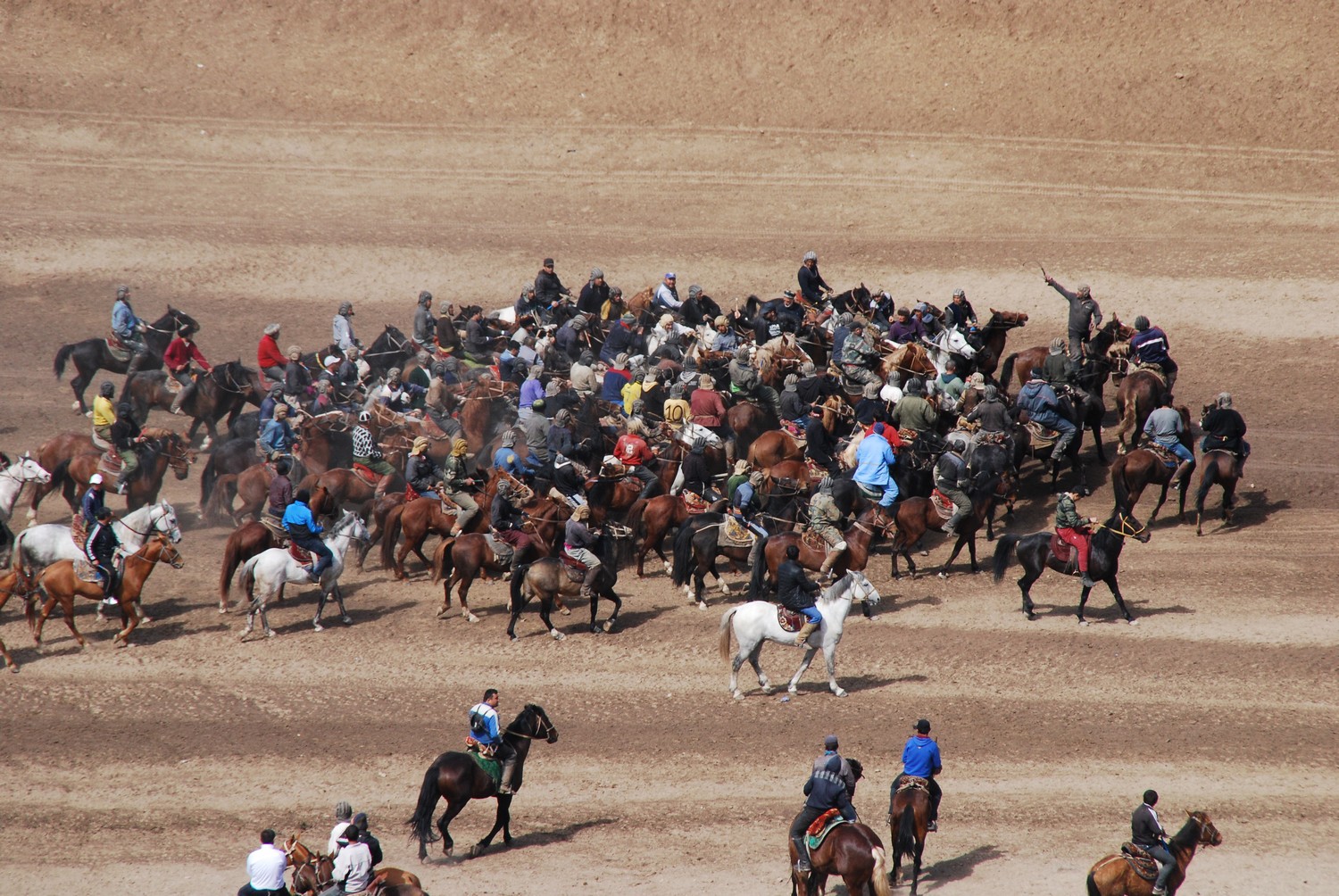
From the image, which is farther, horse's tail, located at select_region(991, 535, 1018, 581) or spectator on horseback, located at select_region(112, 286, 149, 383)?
spectator on horseback, located at select_region(112, 286, 149, 383)

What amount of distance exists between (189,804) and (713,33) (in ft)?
98.7

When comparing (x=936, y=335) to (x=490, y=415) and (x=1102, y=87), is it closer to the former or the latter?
(x=490, y=415)

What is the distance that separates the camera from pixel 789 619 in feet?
55.9

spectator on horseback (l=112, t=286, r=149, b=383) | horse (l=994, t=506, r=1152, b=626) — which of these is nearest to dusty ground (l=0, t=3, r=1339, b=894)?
horse (l=994, t=506, r=1152, b=626)

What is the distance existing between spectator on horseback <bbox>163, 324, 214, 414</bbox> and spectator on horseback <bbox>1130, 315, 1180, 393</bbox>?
17.1 meters

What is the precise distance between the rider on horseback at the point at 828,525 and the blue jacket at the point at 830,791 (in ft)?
20.7

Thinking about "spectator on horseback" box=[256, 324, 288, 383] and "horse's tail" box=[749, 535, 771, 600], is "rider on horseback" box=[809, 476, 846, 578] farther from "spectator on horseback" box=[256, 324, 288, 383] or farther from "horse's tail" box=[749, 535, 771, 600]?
"spectator on horseback" box=[256, 324, 288, 383]

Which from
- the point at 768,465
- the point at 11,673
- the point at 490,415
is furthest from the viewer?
the point at 490,415

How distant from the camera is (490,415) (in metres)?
24.7

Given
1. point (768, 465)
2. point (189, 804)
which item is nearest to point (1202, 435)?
point (768, 465)

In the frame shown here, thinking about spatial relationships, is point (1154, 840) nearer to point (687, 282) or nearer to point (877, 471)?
point (877, 471)

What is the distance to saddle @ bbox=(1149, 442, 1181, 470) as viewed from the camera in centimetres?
2167

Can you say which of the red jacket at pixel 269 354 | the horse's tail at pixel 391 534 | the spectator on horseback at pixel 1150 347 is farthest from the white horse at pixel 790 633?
the red jacket at pixel 269 354

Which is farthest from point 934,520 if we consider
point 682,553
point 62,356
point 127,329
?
point 62,356
